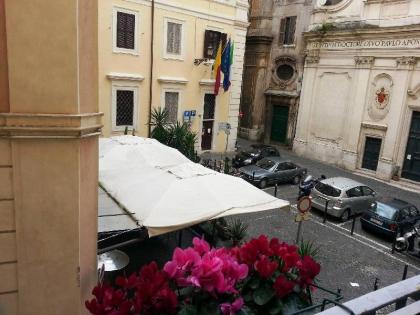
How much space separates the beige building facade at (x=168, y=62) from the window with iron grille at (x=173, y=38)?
5 cm

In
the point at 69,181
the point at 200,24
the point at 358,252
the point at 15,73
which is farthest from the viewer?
the point at 200,24

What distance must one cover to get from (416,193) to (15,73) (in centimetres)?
2072

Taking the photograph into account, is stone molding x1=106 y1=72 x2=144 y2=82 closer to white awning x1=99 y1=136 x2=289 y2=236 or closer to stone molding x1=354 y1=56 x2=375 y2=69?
white awning x1=99 y1=136 x2=289 y2=236

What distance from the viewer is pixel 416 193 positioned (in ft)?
64.3

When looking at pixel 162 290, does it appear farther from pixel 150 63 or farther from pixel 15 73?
pixel 150 63

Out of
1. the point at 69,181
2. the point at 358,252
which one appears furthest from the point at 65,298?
the point at 358,252

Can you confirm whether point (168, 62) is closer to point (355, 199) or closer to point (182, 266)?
point (355, 199)

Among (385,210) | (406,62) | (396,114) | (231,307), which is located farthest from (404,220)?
(231,307)

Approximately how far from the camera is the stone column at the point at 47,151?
3877mm

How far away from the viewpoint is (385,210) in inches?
514

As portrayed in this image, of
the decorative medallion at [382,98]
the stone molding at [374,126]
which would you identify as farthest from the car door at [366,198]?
the decorative medallion at [382,98]

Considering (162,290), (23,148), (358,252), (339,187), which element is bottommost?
(358,252)

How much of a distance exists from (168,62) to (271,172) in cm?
856

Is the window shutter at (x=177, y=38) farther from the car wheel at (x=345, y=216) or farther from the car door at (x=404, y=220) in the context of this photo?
the car door at (x=404, y=220)
